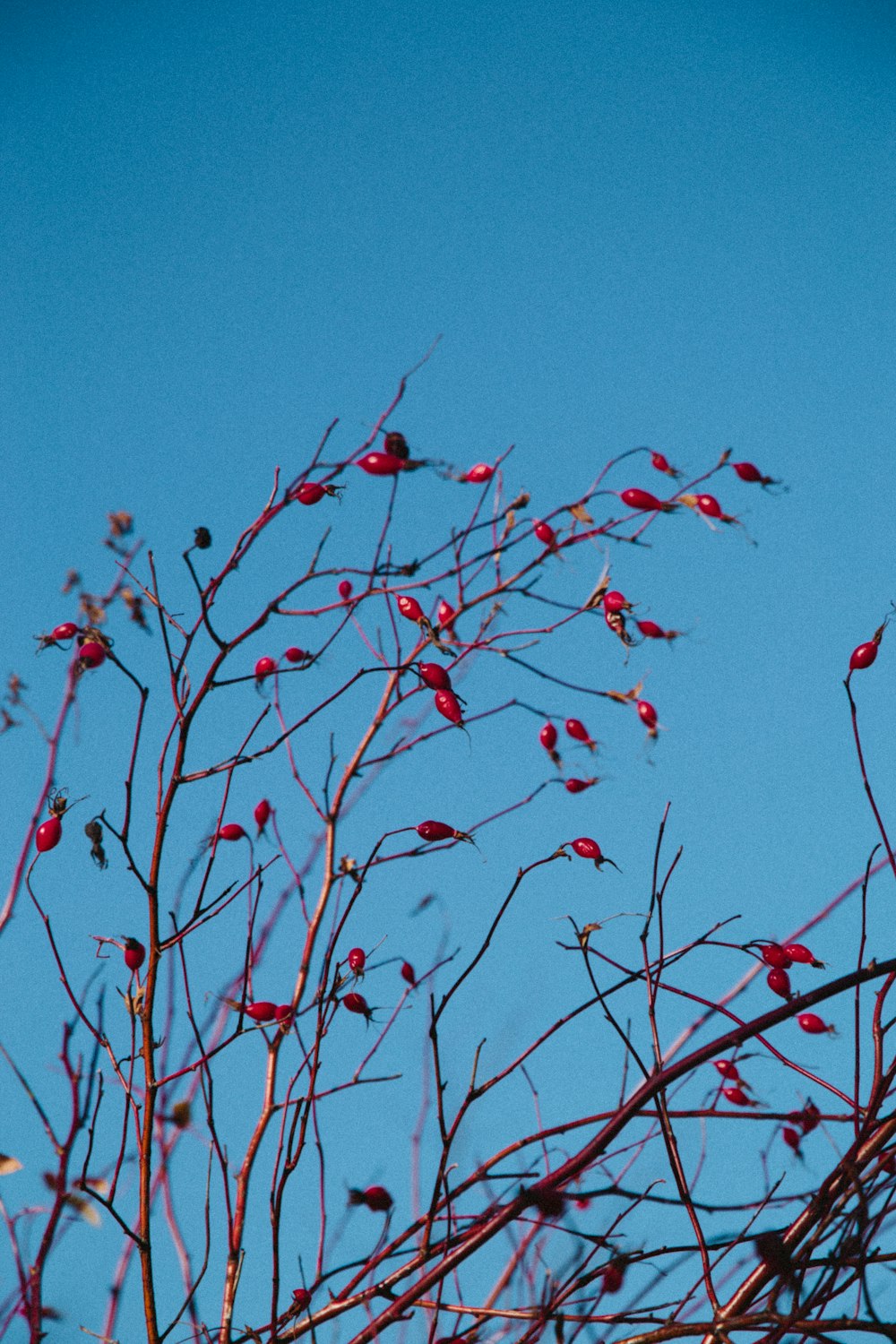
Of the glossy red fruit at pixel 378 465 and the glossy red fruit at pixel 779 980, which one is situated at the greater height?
the glossy red fruit at pixel 378 465

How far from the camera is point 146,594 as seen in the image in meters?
2.29

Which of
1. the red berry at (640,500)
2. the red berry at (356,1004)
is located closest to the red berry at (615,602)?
the red berry at (640,500)

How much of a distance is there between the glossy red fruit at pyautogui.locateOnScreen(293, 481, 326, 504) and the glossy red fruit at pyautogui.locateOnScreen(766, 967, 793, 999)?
1.38 meters

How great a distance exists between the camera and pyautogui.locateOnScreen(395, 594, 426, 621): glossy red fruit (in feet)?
9.39

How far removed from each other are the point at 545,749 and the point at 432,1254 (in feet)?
5.28


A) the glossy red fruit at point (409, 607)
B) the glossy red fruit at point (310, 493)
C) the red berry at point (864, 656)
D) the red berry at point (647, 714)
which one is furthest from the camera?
the red berry at point (647, 714)

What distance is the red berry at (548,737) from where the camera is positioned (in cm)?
324

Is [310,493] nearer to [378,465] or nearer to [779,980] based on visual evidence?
[378,465]

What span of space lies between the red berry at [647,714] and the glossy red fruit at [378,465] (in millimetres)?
1188

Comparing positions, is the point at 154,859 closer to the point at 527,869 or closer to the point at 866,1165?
the point at 527,869

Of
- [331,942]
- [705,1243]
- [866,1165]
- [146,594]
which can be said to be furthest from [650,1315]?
[146,594]

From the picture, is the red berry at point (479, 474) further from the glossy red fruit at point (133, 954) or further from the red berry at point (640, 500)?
the glossy red fruit at point (133, 954)

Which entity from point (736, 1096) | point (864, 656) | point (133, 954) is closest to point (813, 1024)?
point (736, 1096)

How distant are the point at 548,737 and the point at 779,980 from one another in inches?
45.4
